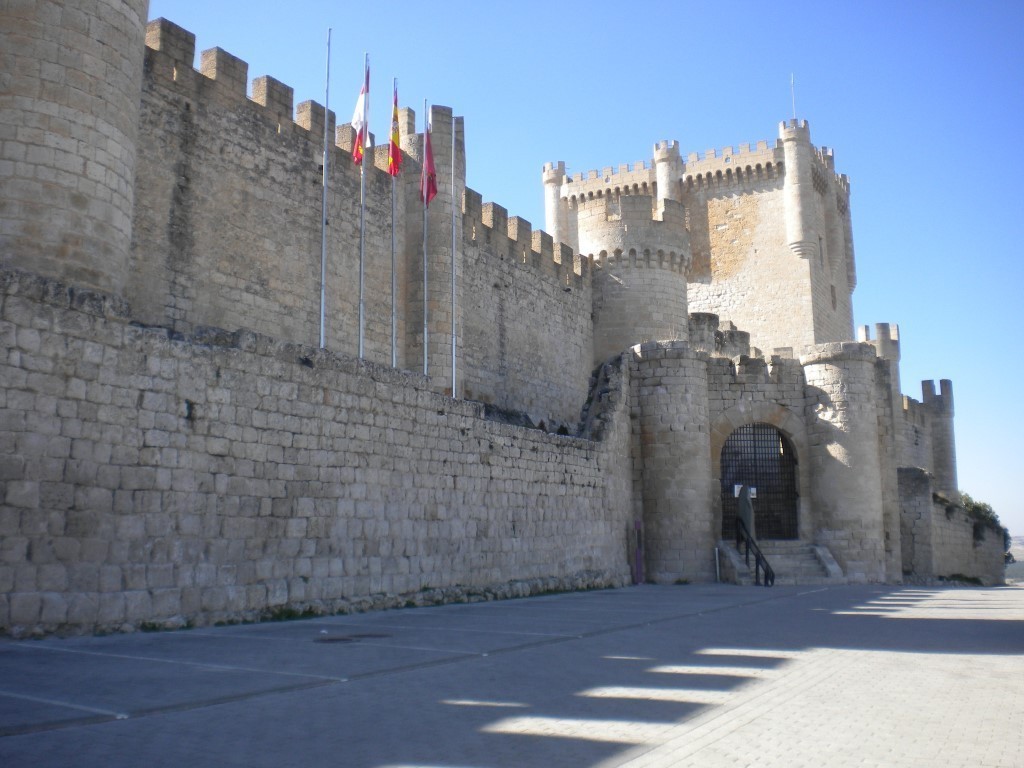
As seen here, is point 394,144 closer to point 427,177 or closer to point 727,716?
point 427,177

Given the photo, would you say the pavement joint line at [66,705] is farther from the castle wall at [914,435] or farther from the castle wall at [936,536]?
the castle wall at [914,435]

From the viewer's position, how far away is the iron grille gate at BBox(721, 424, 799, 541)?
18625mm

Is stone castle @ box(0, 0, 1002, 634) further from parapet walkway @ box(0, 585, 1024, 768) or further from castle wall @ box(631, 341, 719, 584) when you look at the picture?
parapet walkway @ box(0, 585, 1024, 768)

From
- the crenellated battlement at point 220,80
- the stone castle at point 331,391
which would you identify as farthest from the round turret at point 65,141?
the crenellated battlement at point 220,80

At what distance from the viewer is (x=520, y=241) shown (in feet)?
74.3

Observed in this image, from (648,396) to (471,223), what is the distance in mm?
5715

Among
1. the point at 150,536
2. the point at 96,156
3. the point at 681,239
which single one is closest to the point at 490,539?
the point at 150,536

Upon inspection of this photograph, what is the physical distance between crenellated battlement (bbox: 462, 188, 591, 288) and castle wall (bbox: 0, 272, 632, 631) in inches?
354

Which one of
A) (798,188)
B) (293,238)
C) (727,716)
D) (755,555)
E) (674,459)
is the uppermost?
(798,188)

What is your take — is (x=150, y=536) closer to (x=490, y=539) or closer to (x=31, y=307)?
(x=31, y=307)

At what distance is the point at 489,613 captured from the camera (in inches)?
379

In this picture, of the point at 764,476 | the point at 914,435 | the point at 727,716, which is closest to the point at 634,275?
the point at 764,476

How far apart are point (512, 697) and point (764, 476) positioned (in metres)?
14.7

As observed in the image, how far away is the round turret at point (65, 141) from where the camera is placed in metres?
8.71
